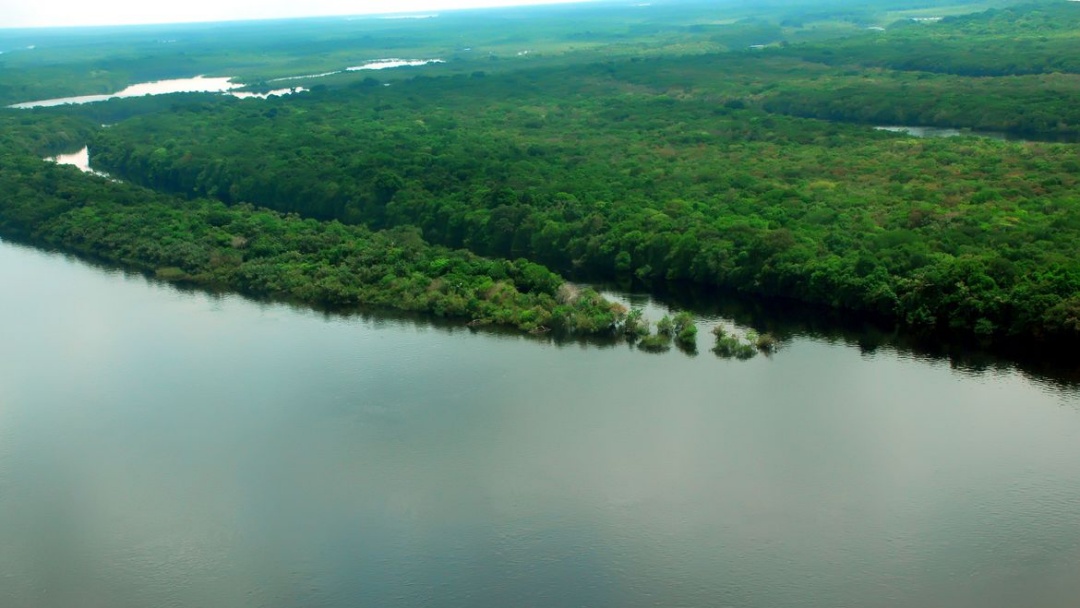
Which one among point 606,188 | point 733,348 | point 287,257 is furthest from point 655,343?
point 606,188

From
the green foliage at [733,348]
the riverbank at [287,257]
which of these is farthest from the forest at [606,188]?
the green foliage at [733,348]

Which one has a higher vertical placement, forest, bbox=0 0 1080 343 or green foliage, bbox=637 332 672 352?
forest, bbox=0 0 1080 343

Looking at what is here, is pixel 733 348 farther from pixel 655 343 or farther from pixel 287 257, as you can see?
pixel 287 257

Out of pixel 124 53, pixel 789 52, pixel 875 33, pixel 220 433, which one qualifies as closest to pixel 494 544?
pixel 220 433

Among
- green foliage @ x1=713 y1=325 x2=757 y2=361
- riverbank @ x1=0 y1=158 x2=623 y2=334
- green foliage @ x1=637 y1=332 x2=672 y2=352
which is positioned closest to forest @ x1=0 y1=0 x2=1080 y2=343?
riverbank @ x1=0 y1=158 x2=623 y2=334

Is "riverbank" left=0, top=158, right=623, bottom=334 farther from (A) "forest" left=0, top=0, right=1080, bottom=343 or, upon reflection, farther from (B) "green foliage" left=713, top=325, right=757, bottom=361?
(B) "green foliage" left=713, top=325, right=757, bottom=361

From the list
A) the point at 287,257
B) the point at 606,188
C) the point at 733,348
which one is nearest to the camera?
the point at 733,348

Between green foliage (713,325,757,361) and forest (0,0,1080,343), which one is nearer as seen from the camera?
green foliage (713,325,757,361)

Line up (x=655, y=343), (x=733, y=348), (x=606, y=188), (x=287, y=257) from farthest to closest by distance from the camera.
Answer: (x=606, y=188) → (x=287, y=257) → (x=655, y=343) → (x=733, y=348)

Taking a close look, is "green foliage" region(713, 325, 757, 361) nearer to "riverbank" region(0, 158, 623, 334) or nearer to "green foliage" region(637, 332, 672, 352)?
"green foliage" region(637, 332, 672, 352)
